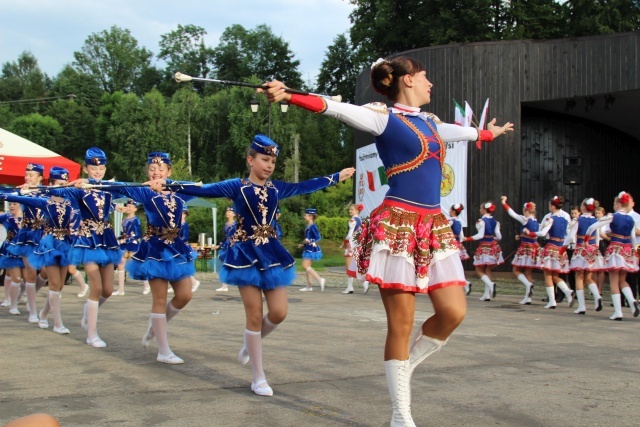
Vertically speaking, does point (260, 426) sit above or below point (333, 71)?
below

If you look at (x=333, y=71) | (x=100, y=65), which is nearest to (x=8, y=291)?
(x=333, y=71)

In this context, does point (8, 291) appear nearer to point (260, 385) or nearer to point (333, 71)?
point (260, 385)

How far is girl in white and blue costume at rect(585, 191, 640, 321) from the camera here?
12312 mm

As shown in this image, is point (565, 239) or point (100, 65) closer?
point (565, 239)

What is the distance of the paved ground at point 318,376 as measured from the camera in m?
5.15

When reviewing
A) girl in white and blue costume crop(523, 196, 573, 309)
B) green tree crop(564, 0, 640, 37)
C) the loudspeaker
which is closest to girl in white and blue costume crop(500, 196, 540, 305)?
girl in white and blue costume crop(523, 196, 573, 309)

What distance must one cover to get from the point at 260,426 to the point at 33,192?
602 cm

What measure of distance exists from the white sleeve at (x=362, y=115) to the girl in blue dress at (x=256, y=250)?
1973mm

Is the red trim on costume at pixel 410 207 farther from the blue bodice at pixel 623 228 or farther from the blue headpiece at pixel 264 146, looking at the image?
the blue bodice at pixel 623 228

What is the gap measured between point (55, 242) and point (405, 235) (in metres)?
6.50

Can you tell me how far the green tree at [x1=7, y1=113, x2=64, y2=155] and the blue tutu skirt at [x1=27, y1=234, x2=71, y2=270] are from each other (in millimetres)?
55902

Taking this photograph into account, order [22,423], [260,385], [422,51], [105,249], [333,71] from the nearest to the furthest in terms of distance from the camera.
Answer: [22,423] < [260,385] < [105,249] < [422,51] < [333,71]

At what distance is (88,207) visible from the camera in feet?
29.4

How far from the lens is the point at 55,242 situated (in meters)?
9.65
